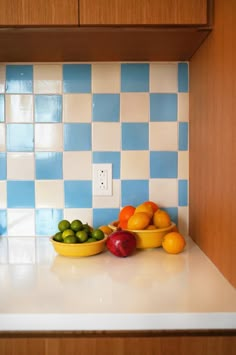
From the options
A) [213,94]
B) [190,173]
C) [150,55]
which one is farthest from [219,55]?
[190,173]

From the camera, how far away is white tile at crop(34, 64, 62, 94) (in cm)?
133

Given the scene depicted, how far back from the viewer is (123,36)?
1047 mm

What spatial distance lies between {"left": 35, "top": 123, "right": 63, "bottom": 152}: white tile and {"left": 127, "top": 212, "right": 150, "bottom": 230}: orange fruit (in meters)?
0.43

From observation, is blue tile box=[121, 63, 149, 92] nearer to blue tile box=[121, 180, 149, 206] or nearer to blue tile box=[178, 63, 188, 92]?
A: blue tile box=[178, 63, 188, 92]

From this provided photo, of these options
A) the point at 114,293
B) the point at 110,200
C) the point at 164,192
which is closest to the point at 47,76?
the point at 110,200

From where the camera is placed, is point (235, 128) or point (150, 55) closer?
point (235, 128)

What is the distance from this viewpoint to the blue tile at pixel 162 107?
1347mm

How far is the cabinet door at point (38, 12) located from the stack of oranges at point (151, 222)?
620 mm

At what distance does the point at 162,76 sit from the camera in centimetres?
134

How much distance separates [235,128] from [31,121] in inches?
32.1

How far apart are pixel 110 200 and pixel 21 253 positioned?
39cm

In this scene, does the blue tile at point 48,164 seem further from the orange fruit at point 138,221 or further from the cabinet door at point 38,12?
the cabinet door at point 38,12

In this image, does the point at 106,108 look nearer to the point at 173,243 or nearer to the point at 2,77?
the point at 2,77

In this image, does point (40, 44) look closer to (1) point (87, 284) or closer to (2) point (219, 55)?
(2) point (219, 55)
